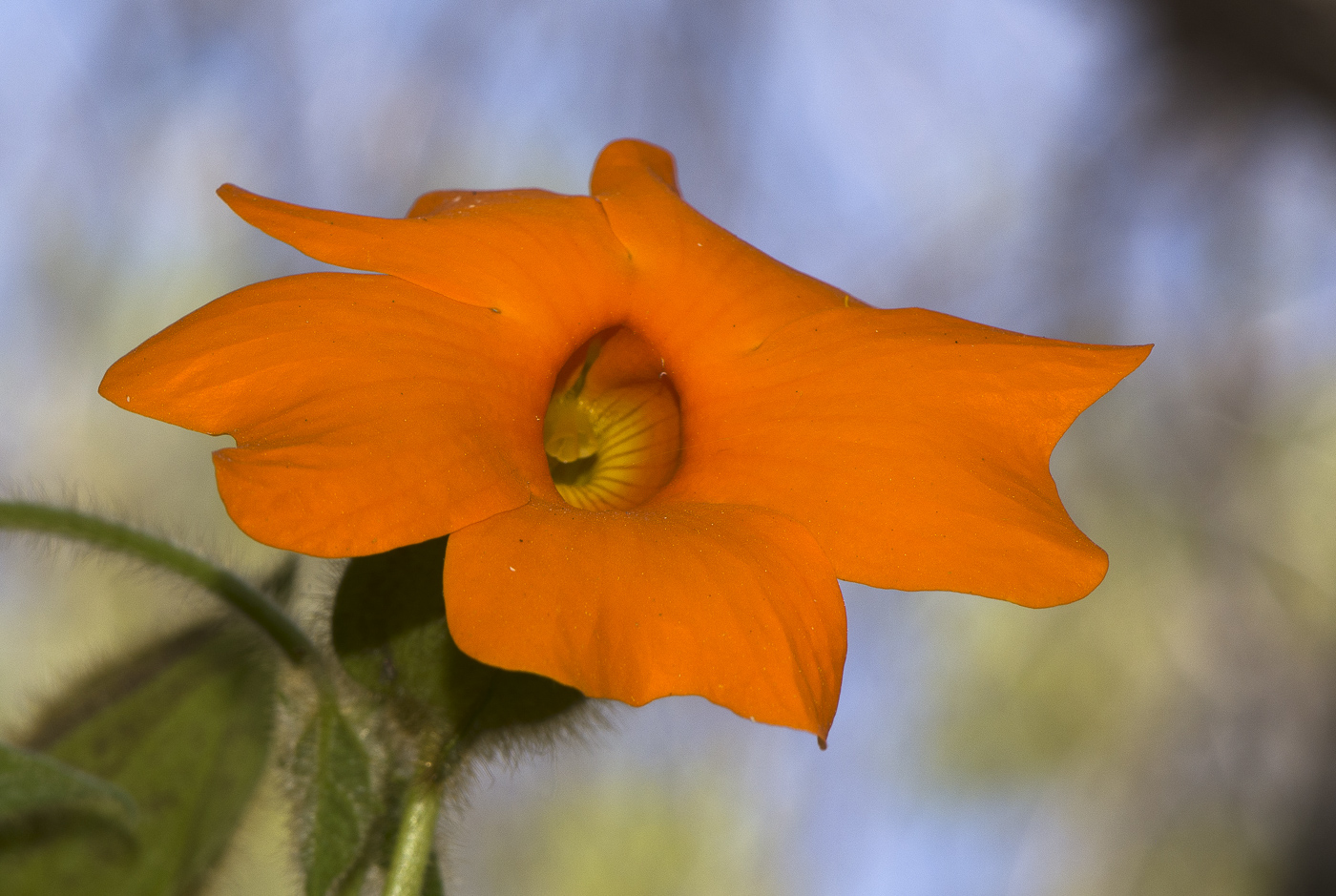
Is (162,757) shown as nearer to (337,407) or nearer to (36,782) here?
(36,782)

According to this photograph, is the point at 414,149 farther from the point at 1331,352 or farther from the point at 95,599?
the point at 1331,352

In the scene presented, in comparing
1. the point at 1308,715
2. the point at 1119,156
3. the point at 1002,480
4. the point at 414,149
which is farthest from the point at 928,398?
the point at 1308,715

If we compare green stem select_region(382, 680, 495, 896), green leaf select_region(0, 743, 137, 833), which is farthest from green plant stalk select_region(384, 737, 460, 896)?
green leaf select_region(0, 743, 137, 833)

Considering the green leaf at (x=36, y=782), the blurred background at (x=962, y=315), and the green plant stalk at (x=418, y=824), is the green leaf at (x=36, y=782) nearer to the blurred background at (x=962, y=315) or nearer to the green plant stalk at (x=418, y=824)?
the green plant stalk at (x=418, y=824)

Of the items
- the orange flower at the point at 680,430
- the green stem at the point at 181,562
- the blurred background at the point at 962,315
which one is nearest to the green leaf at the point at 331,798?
the green stem at the point at 181,562

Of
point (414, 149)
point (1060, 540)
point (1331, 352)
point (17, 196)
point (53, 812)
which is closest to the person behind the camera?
point (1060, 540)

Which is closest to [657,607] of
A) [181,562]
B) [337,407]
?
[337,407]
